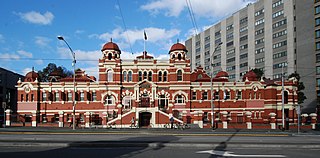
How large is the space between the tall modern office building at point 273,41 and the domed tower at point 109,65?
2641cm

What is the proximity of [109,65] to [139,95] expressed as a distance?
7626mm

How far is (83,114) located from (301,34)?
67.5 m

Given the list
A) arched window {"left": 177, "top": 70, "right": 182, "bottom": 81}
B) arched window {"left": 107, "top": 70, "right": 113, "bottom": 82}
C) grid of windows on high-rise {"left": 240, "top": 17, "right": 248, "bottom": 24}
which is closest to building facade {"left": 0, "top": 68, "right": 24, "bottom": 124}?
arched window {"left": 107, "top": 70, "right": 113, "bottom": 82}

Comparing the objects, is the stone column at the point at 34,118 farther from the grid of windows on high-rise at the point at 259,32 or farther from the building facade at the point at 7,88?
the grid of windows on high-rise at the point at 259,32

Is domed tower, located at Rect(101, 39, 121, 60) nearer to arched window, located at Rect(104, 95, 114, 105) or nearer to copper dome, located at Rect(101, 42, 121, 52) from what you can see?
copper dome, located at Rect(101, 42, 121, 52)

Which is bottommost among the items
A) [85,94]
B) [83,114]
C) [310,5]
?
[83,114]

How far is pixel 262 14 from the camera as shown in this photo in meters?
101

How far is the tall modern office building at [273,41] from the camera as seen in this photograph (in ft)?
279

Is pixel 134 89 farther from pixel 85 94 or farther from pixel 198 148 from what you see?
pixel 198 148

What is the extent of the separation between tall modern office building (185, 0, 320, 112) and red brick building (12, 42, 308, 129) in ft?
57.0

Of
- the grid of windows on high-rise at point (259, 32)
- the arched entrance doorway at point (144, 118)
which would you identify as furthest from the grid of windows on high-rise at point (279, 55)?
the arched entrance doorway at point (144, 118)

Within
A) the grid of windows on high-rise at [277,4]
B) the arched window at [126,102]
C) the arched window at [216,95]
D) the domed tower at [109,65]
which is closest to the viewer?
the domed tower at [109,65]

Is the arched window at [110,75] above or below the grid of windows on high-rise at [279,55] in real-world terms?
below

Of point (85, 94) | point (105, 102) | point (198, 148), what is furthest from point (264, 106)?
point (198, 148)
